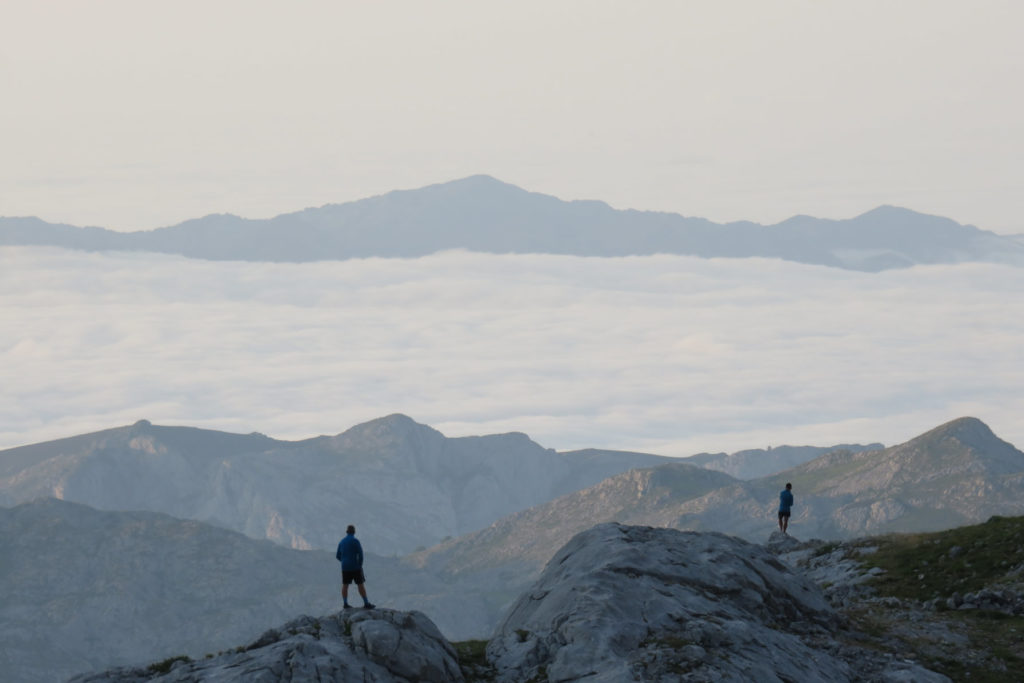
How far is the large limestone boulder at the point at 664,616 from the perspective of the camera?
4319cm

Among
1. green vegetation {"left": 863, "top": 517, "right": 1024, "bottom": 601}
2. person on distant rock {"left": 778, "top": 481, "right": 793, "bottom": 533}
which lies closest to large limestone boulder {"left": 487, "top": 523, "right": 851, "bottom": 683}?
green vegetation {"left": 863, "top": 517, "right": 1024, "bottom": 601}

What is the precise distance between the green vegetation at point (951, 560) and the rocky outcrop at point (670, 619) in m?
12.1

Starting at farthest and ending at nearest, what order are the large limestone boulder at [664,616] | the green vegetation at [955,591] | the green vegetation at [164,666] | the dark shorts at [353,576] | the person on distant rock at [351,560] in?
the green vegetation at [955,591] < the person on distant rock at [351,560] < the dark shorts at [353,576] < the green vegetation at [164,666] < the large limestone boulder at [664,616]

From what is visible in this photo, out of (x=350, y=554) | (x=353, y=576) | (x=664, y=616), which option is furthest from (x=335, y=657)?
(x=664, y=616)

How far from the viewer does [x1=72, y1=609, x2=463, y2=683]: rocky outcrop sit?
1578 inches

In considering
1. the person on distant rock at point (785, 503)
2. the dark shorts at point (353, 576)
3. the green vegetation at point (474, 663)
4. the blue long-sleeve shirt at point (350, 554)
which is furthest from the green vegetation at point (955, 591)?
the blue long-sleeve shirt at point (350, 554)

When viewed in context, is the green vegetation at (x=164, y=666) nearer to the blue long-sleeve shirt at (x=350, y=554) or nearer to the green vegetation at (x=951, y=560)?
the blue long-sleeve shirt at (x=350, y=554)

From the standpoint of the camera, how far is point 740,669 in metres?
42.7

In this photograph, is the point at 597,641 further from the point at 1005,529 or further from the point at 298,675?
the point at 1005,529

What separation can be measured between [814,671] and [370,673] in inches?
701

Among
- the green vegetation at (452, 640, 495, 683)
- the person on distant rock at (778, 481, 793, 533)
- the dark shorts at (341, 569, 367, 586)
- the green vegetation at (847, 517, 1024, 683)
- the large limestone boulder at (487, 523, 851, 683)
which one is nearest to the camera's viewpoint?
the large limestone boulder at (487, 523, 851, 683)

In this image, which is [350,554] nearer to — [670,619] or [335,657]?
[335,657]

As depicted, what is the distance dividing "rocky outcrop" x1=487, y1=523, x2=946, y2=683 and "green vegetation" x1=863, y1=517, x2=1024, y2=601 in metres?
12.1

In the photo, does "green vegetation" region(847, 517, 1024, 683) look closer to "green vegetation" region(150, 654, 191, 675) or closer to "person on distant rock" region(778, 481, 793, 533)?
"person on distant rock" region(778, 481, 793, 533)
